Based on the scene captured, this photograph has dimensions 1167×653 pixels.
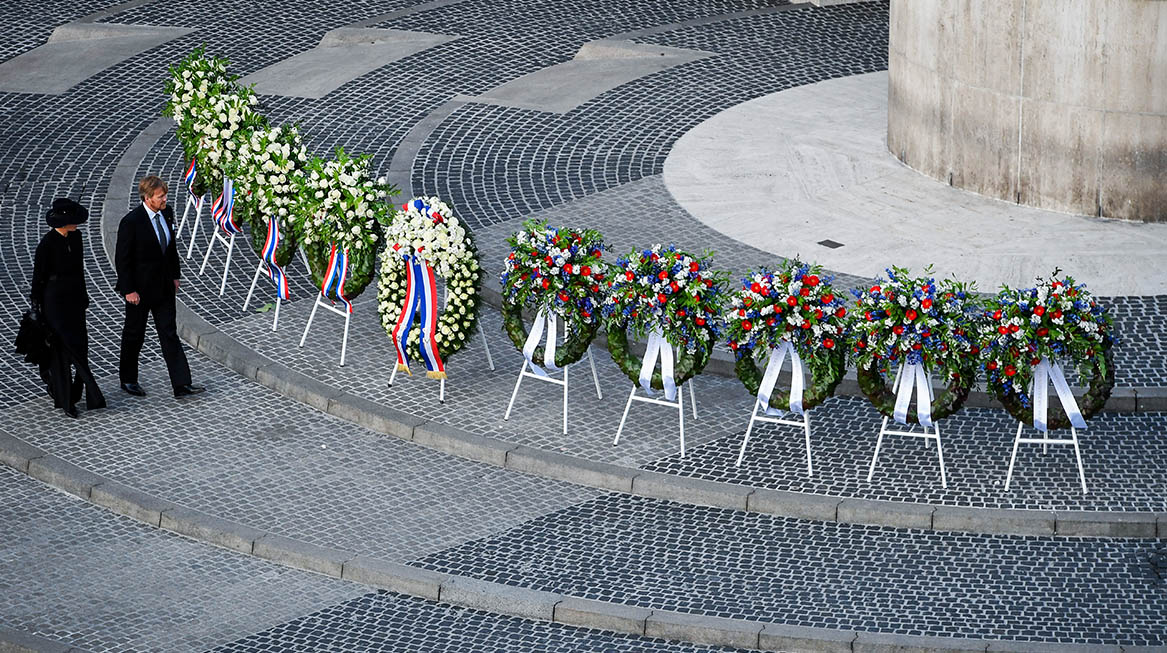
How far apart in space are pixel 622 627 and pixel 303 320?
4.88 meters

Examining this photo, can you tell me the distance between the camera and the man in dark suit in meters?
12.5

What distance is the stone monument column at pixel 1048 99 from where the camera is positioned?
15.1 m

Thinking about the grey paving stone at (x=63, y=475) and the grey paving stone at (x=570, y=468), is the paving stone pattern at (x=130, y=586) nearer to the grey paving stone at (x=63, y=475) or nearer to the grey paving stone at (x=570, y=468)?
the grey paving stone at (x=63, y=475)

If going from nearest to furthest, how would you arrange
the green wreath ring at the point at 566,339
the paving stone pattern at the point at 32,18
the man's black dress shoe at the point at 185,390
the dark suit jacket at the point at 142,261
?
the green wreath ring at the point at 566,339
the dark suit jacket at the point at 142,261
the man's black dress shoe at the point at 185,390
the paving stone pattern at the point at 32,18

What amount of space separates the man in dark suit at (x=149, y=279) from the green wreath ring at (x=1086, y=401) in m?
5.80

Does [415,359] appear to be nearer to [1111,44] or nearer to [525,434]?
[525,434]

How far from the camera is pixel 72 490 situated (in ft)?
38.7

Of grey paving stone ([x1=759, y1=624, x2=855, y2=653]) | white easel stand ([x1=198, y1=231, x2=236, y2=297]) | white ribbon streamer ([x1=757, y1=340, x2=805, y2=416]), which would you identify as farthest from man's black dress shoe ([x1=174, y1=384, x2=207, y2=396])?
grey paving stone ([x1=759, y1=624, x2=855, y2=653])

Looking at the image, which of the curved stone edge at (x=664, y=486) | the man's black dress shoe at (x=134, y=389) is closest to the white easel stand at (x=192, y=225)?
the curved stone edge at (x=664, y=486)

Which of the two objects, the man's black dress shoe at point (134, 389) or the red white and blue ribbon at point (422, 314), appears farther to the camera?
the man's black dress shoe at point (134, 389)

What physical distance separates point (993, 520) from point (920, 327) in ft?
Answer: 4.23

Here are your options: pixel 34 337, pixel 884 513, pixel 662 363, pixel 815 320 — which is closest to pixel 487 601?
pixel 662 363

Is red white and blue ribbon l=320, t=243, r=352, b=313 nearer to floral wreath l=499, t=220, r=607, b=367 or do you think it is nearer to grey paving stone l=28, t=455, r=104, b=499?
floral wreath l=499, t=220, r=607, b=367

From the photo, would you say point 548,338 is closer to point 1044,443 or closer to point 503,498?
point 503,498
